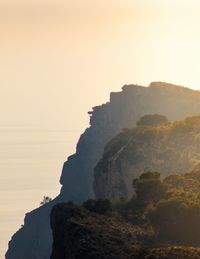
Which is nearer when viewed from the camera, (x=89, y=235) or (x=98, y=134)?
(x=89, y=235)

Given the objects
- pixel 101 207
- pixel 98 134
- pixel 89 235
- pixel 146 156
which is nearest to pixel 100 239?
pixel 89 235

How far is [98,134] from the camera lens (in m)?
158

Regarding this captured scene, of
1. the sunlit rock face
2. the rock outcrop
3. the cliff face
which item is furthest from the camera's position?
the sunlit rock face

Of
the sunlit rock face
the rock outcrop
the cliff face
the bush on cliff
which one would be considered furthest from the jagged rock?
the sunlit rock face

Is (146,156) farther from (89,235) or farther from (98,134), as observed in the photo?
(98,134)

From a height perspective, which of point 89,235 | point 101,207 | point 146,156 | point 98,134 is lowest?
point 89,235

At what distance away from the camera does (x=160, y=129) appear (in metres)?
96.6

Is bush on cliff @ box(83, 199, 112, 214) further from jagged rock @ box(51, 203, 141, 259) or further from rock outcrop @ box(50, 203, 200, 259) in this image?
jagged rock @ box(51, 203, 141, 259)

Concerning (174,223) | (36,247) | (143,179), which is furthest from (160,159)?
(36,247)

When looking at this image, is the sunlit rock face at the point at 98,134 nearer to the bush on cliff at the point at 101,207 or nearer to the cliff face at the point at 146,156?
the cliff face at the point at 146,156

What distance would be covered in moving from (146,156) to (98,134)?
69421mm

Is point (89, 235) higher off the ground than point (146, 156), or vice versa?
point (146, 156)

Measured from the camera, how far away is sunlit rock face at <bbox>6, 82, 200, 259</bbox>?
140 meters

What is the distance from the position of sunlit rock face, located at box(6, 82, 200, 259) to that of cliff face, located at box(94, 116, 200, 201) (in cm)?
3963
